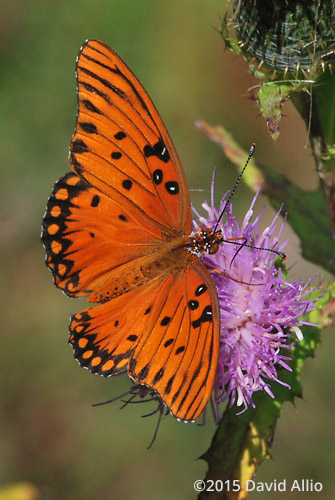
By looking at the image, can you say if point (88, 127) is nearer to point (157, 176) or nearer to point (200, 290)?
point (157, 176)

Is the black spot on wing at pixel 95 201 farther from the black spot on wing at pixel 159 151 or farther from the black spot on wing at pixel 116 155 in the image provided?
the black spot on wing at pixel 159 151

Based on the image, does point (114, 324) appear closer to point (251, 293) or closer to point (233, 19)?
point (251, 293)

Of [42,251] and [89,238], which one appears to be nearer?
[89,238]

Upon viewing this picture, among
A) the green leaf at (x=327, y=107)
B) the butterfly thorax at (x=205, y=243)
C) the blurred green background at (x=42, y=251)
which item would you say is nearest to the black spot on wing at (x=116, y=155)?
the butterfly thorax at (x=205, y=243)

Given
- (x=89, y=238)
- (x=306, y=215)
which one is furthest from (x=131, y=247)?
(x=306, y=215)

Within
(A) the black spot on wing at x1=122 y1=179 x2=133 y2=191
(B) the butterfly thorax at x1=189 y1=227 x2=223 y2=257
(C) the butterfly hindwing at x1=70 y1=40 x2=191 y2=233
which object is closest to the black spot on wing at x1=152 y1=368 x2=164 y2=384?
(B) the butterfly thorax at x1=189 y1=227 x2=223 y2=257
